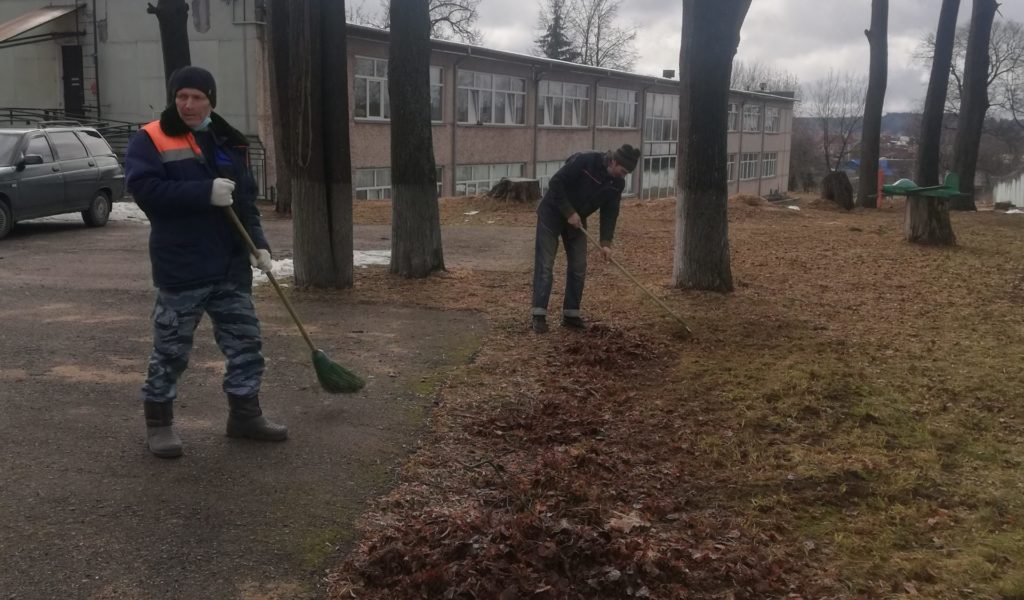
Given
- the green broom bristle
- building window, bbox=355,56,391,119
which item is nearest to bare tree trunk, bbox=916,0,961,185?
the green broom bristle

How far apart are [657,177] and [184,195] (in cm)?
4763

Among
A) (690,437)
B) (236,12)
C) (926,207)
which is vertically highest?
(236,12)

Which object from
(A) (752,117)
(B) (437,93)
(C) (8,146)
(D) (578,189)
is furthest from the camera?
(A) (752,117)

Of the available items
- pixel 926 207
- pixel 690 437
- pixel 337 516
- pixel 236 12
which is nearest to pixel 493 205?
pixel 926 207

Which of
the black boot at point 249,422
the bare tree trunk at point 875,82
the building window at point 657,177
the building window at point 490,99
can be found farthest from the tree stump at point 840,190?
the building window at point 657,177

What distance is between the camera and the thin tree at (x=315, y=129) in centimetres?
901

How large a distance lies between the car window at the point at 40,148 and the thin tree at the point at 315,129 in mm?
6489

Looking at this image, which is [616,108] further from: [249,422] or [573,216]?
[249,422]

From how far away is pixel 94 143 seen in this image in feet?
50.4

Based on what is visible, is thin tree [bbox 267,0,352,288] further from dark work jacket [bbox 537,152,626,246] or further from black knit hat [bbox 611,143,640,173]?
black knit hat [bbox 611,143,640,173]

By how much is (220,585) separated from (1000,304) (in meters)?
8.81

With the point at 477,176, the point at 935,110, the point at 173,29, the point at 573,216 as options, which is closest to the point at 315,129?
the point at 573,216

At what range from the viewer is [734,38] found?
361 inches

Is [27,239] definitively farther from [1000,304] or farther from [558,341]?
[1000,304]
